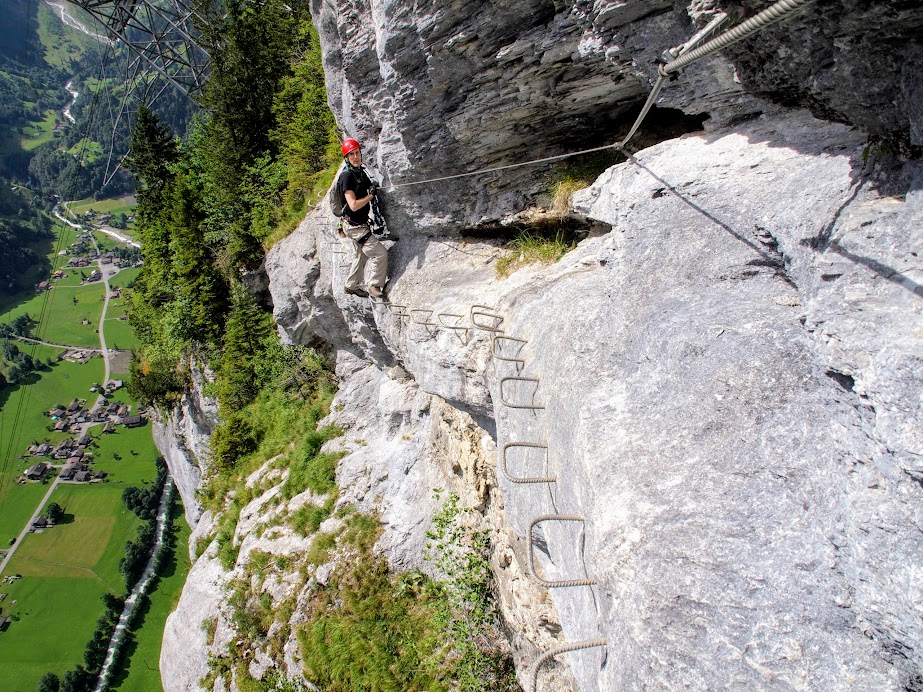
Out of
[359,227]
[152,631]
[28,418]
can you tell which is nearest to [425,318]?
[359,227]

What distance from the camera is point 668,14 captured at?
4.43 metres

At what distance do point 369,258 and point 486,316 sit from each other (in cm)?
391

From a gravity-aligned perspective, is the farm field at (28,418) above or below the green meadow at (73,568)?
above

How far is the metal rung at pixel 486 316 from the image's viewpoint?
672 centimetres

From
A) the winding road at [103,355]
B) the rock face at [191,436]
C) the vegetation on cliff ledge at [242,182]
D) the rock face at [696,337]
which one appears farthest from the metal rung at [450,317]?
the winding road at [103,355]

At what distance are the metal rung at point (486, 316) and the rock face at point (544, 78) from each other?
2.06 meters

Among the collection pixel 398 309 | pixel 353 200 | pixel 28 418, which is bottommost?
pixel 398 309

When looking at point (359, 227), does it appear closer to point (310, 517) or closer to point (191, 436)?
point (310, 517)

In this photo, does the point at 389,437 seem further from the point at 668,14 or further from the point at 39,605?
the point at 39,605

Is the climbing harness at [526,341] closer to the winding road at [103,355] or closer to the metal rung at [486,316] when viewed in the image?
the metal rung at [486,316]

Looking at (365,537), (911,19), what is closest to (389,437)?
(365,537)

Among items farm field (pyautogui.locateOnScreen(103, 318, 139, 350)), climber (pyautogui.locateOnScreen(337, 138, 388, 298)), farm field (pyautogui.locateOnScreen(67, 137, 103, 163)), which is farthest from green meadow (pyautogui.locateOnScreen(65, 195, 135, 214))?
climber (pyautogui.locateOnScreen(337, 138, 388, 298))

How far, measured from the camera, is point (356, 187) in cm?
905

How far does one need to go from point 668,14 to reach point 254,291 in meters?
16.1
